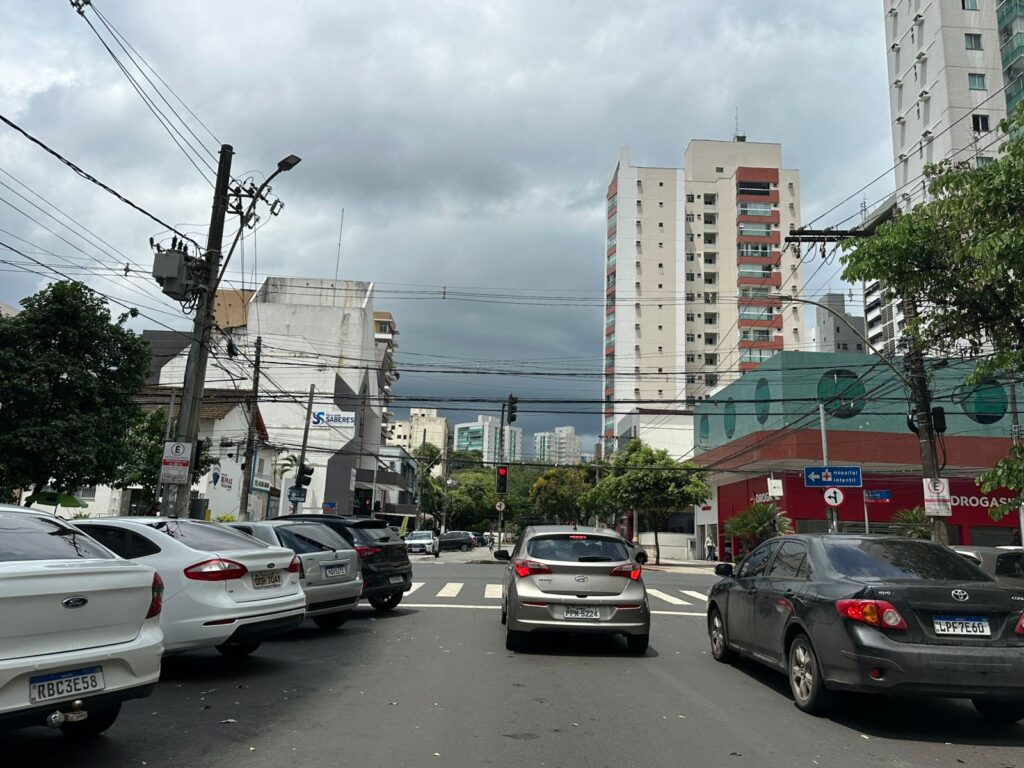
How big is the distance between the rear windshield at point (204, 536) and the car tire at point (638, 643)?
4431 millimetres

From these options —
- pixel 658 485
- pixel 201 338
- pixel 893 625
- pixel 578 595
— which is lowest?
pixel 578 595

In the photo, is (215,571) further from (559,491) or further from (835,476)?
(559,491)

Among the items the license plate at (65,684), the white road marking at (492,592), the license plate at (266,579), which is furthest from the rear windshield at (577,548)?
the white road marking at (492,592)

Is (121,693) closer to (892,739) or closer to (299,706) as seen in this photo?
(299,706)

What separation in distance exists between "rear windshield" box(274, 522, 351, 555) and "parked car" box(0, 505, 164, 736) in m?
4.89

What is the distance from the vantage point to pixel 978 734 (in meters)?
6.02

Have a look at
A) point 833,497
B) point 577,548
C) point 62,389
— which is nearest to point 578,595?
point 577,548

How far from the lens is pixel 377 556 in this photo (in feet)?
40.7

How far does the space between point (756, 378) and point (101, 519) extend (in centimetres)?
3770

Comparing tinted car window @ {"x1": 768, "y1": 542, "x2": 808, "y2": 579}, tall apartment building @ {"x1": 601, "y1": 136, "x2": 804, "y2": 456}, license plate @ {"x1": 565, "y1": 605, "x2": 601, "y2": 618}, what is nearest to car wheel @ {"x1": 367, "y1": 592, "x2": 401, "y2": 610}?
license plate @ {"x1": 565, "y1": 605, "x2": 601, "y2": 618}

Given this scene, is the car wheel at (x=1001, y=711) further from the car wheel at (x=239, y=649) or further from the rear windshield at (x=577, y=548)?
the car wheel at (x=239, y=649)

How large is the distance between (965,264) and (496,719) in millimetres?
8387

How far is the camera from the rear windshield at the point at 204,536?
745 cm

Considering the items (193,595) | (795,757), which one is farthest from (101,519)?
(795,757)
